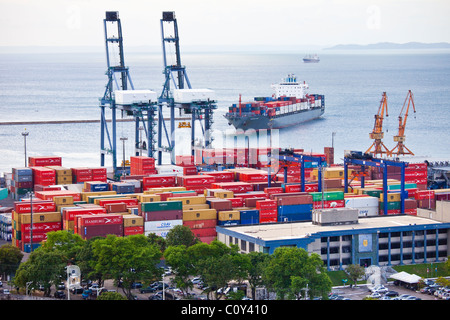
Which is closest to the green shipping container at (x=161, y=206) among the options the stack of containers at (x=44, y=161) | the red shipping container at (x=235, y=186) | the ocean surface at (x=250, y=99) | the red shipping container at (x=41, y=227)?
the red shipping container at (x=41, y=227)

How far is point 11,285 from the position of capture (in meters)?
17.4

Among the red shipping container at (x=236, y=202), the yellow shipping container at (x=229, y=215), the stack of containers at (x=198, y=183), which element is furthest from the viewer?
the stack of containers at (x=198, y=183)

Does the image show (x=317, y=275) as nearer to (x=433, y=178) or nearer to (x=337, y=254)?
(x=337, y=254)

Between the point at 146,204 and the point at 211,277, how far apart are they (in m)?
5.57

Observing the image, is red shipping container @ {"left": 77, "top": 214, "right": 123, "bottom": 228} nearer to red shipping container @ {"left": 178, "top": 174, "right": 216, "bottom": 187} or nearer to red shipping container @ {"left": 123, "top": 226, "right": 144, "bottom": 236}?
red shipping container @ {"left": 123, "top": 226, "right": 144, "bottom": 236}

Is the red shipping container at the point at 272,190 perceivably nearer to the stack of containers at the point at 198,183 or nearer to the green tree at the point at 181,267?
the stack of containers at the point at 198,183

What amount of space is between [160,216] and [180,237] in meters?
1.63

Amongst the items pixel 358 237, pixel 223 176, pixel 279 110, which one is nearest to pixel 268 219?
pixel 358 237

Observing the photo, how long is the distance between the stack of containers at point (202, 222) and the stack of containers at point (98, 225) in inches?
76.5

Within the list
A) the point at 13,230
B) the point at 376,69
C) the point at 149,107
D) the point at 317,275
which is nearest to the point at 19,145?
the point at 149,107

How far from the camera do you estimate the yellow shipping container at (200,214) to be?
21.6 meters

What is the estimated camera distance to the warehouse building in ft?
65.4

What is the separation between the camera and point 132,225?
67.8 feet
